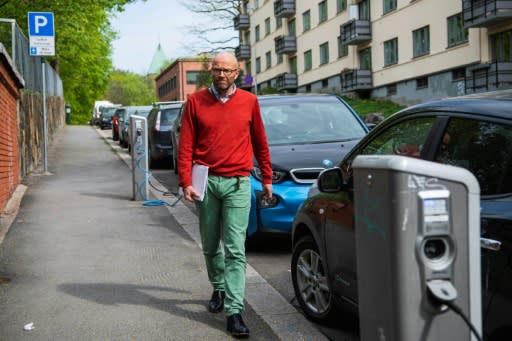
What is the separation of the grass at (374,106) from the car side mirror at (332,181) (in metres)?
29.4

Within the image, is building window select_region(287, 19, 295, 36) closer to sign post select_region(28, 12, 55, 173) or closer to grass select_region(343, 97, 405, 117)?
grass select_region(343, 97, 405, 117)

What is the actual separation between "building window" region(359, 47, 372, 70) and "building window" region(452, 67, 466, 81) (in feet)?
30.4

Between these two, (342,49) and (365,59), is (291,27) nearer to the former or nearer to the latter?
(342,49)

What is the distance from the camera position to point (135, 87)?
13100cm

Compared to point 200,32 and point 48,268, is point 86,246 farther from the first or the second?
point 200,32

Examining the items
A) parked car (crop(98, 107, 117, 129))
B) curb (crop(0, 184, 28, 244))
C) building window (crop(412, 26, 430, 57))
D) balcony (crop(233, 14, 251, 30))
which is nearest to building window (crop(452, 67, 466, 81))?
building window (crop(412, 26, 430, 57))

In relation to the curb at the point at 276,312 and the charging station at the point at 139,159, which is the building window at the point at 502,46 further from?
the curb at the point at 276,312

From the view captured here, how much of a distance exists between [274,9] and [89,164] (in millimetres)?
37794

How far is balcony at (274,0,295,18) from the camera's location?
5063 cm

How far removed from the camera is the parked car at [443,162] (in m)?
2.92

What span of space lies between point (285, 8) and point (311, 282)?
47441 mm

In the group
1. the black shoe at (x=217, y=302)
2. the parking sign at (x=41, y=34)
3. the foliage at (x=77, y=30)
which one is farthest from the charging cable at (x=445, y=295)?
the foliage at (x=77, y=30)

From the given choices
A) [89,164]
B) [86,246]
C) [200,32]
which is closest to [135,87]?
[200,32]

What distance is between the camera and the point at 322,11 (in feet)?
151
